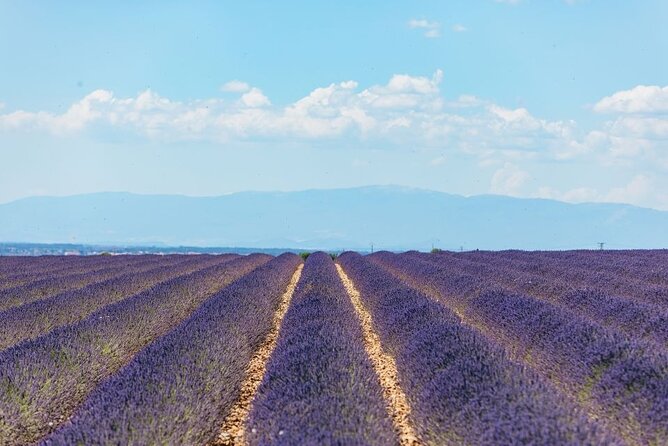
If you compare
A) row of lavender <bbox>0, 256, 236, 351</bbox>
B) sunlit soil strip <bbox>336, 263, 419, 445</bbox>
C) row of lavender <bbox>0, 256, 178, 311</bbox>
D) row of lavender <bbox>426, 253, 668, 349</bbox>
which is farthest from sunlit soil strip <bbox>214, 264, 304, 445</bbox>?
row of lavender <bbox>0, 256, 178, 311</bbox>

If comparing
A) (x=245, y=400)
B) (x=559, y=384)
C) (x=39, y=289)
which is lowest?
(x=245, y=400)

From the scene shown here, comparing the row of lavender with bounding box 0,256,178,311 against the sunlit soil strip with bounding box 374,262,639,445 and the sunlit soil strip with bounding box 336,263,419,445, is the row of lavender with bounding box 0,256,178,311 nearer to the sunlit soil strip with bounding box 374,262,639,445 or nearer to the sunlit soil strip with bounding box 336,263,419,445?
the sunlit soil strip with bounding box 336,263,419,445

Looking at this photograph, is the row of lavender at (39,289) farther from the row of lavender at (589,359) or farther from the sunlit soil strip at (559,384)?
the row of lavender at (589,359)

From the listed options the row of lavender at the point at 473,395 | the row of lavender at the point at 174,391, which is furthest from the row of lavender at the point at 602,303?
the row of lavender at the point at 174,391

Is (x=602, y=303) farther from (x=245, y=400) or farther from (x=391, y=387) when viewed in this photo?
(x=245, y=400)

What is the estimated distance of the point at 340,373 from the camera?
5609mm

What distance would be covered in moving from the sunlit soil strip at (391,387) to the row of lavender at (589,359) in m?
1.13

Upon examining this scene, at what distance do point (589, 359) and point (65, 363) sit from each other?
3998mm

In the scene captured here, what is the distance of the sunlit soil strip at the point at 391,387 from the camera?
5645mm

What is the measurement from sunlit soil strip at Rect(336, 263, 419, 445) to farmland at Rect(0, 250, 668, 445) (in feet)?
0.09

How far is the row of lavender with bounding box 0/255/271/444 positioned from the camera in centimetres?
568

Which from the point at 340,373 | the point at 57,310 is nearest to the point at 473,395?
the point at 340,373

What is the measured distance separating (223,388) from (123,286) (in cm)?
888

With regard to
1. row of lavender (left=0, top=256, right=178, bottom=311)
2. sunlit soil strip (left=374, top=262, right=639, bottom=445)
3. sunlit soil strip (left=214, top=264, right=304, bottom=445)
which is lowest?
sunlit soil strip (left=214, top=264, right=304, bottom=445)
